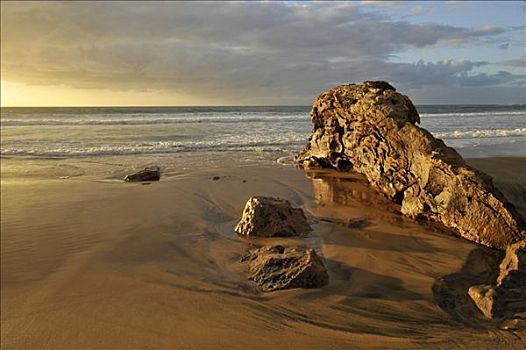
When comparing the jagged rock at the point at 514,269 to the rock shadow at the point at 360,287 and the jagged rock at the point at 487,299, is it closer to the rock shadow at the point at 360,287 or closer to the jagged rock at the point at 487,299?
the jagged rock at the point at 487,299

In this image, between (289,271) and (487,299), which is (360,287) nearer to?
(289,271)

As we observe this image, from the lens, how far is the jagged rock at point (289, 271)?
13.7 feet

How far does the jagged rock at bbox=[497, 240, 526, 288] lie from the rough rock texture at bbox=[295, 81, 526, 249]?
828 mm

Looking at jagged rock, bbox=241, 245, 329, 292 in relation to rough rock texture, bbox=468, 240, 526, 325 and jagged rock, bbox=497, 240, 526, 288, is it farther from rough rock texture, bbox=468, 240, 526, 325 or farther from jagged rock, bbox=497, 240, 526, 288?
jagged rock, bbox=497, 240, 526, 288

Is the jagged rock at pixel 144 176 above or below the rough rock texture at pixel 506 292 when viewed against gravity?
above

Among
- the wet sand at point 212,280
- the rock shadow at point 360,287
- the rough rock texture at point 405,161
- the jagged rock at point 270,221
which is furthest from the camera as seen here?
the jagged rock at point 270,221

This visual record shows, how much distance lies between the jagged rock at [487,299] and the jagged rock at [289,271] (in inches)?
55.4

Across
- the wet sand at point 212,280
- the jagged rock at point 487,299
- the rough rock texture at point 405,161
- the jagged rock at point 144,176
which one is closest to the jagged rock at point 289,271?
the wet sand at point 212,280

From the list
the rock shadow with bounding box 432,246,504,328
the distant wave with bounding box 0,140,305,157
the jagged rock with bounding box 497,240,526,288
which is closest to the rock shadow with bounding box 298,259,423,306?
the rock shadow with bounding box 432,246,504,328

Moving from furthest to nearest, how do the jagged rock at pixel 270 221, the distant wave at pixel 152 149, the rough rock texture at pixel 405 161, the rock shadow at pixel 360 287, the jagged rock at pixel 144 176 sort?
the distant wave at pixel 152 149
the jagged rock at pixel 144 176
the jagged rock at pixel 270 221
the rough rock texture at pixel 405 161
the rock shadow at pixel 360 287

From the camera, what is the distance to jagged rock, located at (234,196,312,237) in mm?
5730

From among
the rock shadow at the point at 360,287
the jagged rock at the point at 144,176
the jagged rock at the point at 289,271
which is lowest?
the rock shadow at the point at 360,287

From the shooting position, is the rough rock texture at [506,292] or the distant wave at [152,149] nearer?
the rough rock texture at [506,292]

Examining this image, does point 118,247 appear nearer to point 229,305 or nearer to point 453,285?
point 229,305
